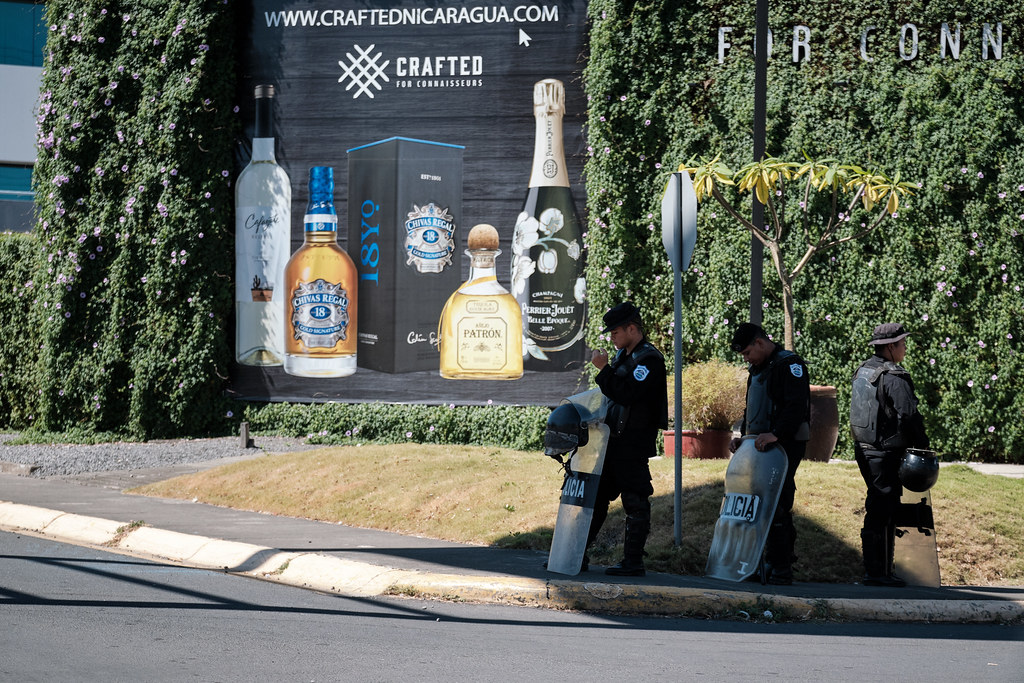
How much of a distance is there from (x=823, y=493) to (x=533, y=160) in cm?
773

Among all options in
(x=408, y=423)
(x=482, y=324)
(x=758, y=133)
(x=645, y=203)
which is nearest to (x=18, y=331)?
(x=408, y=423)

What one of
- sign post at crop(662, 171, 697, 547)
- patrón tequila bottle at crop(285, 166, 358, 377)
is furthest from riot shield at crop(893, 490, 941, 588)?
patrón tequila bottle at crop(285, 166, 358, 377)

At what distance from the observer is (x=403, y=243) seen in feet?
51.9

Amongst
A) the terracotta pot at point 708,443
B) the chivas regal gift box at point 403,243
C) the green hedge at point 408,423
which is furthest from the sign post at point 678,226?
the chivas regal gift box at point 403,243

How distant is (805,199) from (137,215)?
9417 mm

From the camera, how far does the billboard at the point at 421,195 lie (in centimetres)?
1536

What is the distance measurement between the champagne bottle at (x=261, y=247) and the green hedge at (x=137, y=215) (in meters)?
0.22

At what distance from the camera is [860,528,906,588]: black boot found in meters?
7.63

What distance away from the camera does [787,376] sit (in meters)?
7.50

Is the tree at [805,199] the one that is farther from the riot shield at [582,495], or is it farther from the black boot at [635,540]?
the black boot at [635,540]

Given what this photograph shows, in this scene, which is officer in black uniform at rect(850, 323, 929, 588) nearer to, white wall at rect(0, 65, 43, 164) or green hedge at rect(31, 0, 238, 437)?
green hedge at rect(31, 0, 238, 437)

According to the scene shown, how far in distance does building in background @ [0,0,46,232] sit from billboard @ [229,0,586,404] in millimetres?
16952

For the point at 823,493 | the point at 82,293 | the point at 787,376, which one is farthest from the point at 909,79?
the point at 82,293

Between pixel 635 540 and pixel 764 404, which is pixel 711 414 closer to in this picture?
pixel 764 404
